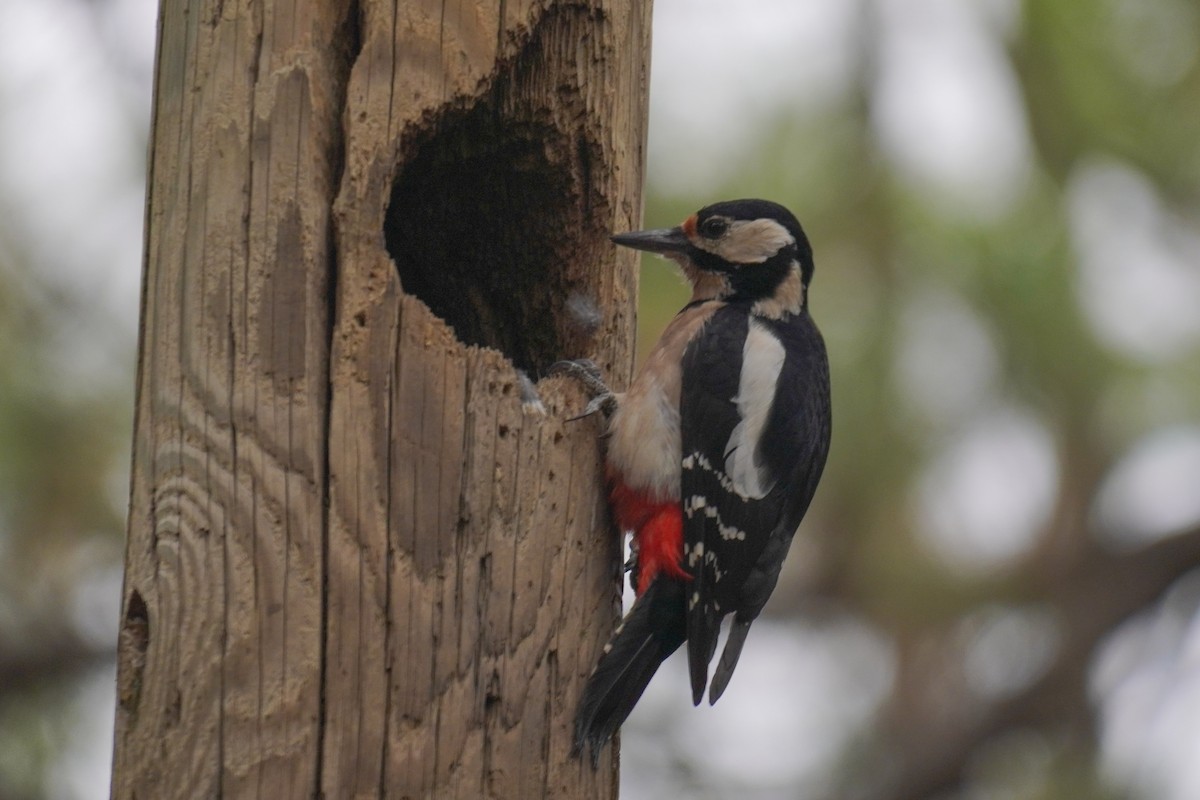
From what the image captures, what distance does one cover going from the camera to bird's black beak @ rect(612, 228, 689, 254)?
10.0ft

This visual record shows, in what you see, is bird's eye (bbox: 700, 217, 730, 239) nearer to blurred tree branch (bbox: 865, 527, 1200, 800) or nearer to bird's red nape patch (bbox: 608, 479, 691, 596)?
bird's red nape patch (bbox: 608, 479, 691, 596)

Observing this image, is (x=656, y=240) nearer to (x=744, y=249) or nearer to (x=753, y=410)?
(x=753, y=410)

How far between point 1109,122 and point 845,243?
1.01m

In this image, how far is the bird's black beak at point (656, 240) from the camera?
3.05 meters

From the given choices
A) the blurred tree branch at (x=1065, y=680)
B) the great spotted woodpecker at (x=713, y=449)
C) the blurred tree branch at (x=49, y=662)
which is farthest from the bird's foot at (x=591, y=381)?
the blurred tree branch at (x=1065, y=680)

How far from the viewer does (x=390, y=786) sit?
2.38 metres

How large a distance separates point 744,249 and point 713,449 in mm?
734

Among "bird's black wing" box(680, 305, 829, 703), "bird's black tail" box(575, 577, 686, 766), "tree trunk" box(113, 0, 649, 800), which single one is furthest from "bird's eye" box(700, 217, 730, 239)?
"bird's black tail" box(575, 577, 686, 766)

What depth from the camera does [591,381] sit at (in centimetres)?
298

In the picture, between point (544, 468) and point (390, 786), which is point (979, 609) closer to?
point (544, 468)

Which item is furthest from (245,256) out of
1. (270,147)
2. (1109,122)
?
(1109,122)

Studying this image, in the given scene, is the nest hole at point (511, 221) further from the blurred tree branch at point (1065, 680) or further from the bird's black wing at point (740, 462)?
the blurred tree branch at point (1065, 680)

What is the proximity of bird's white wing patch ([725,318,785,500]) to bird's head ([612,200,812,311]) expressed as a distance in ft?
1.05

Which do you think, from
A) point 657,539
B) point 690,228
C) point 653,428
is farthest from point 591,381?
point 690,228
